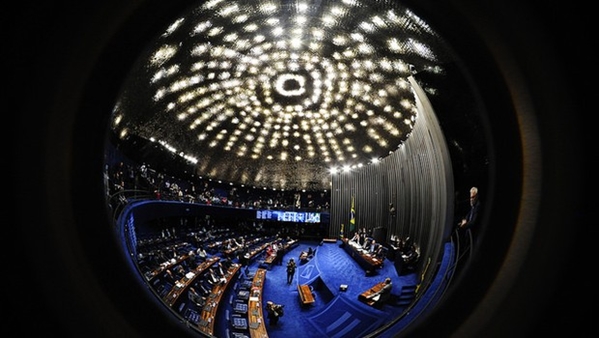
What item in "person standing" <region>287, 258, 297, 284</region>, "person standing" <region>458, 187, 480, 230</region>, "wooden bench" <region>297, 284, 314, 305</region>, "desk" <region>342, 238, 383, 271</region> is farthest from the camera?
"person standing" <region>287, 258, 297, 284</region>

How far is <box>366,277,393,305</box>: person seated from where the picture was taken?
140 cm

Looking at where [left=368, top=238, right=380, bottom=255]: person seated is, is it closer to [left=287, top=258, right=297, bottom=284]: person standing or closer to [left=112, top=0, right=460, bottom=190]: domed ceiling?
[left=112, top=0, right=460, bottom=190]: domed ceiling

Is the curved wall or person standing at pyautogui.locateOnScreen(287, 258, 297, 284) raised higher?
the curved wall

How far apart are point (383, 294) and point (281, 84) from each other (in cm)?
169

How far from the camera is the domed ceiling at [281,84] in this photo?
1151 mm

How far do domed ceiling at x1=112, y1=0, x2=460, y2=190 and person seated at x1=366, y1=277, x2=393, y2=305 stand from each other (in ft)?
3.91

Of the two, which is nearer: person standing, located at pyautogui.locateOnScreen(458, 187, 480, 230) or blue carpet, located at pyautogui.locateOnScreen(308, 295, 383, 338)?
person standing, located at pyautogui.locateOnScreen(458, 187, 480, 230)

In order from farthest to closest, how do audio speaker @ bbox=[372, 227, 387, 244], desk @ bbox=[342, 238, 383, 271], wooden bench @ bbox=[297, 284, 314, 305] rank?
wooden bench @ bbox=[297, 284, 314, 305], audio speaker @ bbox=[372, 227, 387, 244], desk @ bbox=[342, 238, 383, 271]

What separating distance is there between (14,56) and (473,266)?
1450mm

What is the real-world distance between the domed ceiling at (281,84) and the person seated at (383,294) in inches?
46.9

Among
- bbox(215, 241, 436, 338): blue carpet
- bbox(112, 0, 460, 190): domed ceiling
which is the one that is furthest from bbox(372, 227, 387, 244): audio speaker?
bbox(112, 0, 460, 190): domed ceiling

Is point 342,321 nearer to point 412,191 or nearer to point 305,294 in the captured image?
point 305,294

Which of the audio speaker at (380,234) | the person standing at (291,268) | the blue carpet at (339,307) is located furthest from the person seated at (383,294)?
the person standing at (291,268)

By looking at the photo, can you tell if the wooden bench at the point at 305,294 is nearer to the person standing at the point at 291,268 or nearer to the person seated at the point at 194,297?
the person seated at the point at 194,297
